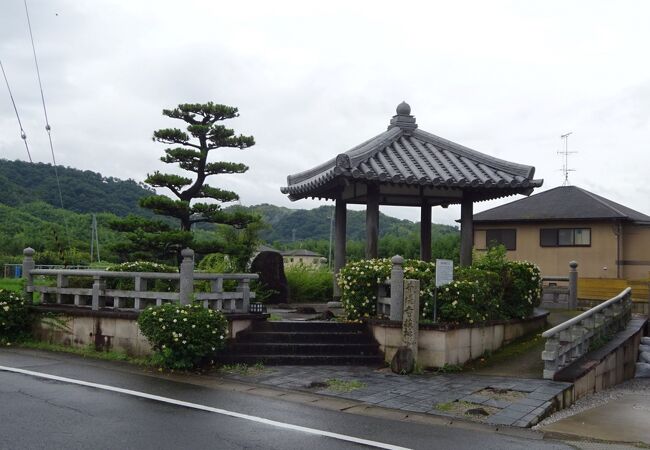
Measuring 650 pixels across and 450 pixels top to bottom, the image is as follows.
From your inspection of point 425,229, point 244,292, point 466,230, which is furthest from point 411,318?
point 425,229

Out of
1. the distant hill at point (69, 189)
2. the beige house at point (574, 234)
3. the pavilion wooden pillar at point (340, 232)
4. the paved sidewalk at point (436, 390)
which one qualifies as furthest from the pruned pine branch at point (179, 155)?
the distant hill at point (69, 189)

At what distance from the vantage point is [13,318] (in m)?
12.6

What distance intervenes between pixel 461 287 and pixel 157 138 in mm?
11985

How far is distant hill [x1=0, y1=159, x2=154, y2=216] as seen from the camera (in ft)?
158

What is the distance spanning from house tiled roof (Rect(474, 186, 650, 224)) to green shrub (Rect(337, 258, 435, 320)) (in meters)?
18.8

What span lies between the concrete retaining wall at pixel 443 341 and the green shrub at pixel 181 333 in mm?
3092

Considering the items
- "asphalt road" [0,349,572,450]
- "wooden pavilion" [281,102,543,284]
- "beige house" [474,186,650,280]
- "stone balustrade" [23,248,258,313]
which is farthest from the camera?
"beige house" [474,186,650,280]

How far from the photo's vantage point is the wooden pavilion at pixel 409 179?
12.8m

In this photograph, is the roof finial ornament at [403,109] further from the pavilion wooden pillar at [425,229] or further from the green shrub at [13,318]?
the green shrub at [13,318]

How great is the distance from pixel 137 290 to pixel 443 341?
19.9 ft

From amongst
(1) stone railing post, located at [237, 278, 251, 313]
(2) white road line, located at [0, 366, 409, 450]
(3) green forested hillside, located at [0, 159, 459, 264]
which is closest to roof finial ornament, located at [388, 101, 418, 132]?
(1) stone railing post, located at [237, 278, 251, 313]

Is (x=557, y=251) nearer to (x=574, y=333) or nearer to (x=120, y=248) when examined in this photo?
(x=574, y=333)

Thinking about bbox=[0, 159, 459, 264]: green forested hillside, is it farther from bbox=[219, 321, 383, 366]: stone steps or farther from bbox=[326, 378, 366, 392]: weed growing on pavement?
bbox=[326, 378, 366, 392]: weed growing on pavement

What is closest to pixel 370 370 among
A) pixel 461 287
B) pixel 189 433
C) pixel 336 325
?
pixel 336 325
